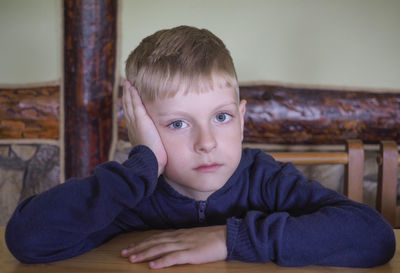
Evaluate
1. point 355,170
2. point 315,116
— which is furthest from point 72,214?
point 315,116

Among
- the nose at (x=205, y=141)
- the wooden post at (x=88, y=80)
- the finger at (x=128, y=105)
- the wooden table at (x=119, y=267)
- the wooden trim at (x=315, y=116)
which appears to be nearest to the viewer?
the wooden table at (x=119, y=267)

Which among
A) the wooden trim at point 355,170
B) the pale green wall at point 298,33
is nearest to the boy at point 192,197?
the wooden trim at point 355,170

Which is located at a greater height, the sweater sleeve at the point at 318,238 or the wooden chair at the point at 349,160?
the sweater sleeve at the point at 318,238

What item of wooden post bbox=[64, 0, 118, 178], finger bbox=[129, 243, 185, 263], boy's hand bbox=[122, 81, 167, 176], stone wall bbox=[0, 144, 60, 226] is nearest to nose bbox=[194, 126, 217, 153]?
boy's hand bbox=[122, 81, 167, 176]

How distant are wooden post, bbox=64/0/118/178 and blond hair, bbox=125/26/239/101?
0.87 meters

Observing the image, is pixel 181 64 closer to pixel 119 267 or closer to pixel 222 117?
pixel 222 117

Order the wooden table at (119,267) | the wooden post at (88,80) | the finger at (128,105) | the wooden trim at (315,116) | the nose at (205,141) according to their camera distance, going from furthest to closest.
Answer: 1. the wooden trim at (315,116)
2. the wooden post at (88,80)
3. the finger at (128,105)
4. the nose at (205,141)
5. the wooden table at (119,267)

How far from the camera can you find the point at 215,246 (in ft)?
2.37

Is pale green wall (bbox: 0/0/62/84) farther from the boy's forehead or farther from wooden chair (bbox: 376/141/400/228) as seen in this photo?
wooden chair (bbox: 376/141/400/228)

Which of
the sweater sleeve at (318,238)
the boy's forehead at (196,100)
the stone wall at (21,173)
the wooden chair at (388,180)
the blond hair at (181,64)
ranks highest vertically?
the blond hair at (181,64)

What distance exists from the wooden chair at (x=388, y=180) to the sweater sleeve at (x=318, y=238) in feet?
2.06

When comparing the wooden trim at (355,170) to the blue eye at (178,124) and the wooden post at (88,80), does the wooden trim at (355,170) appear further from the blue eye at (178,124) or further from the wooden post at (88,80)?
the wooden post at (88,80)

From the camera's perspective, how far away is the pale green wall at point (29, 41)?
220 cm

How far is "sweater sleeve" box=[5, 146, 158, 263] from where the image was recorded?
2.47 feet
